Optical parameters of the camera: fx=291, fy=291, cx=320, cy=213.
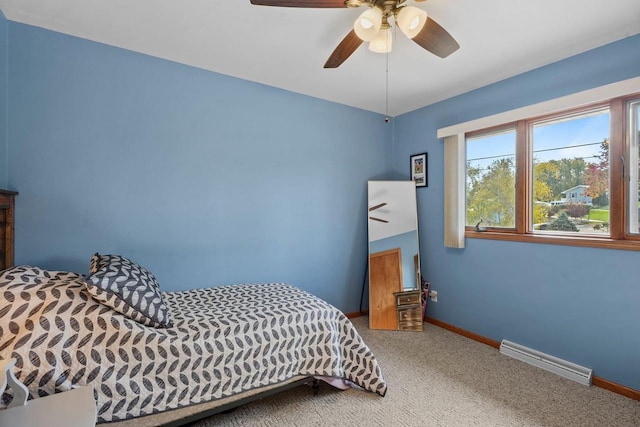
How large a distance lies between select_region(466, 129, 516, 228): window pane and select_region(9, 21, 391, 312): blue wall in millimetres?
1196

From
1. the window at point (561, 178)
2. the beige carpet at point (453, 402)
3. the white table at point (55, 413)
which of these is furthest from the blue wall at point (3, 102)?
the window at point (561, 178)

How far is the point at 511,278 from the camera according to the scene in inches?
106

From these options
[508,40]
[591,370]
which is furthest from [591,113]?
[591,370]

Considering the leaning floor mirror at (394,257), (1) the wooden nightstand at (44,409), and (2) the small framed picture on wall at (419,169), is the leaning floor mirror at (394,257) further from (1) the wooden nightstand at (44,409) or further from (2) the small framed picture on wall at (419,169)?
(1) the wooden nightstand at (44,409)

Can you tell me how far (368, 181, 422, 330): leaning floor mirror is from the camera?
128 inches

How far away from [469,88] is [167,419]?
11.7 feet

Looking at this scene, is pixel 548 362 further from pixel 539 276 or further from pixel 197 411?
pixel 197 411

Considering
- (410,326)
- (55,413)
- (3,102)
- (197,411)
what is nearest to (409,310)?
(410,326)

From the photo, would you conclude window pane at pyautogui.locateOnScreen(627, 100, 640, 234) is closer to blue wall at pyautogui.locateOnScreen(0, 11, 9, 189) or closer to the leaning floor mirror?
the leaning floor mirror

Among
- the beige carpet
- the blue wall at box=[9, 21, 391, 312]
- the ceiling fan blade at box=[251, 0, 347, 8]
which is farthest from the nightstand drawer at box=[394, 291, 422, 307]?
the ceiling fan blade at box=[251, 0, 347, 8]

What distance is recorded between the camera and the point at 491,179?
2.96 metres

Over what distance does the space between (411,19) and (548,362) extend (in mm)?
2765

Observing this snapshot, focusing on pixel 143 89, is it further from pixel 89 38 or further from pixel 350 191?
pixel 350 191

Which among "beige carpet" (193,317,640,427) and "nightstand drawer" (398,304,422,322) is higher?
"nightstand drawer" (398,304,422,322)
